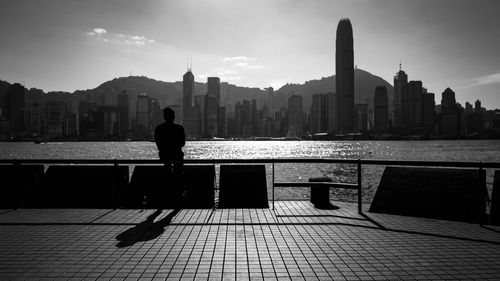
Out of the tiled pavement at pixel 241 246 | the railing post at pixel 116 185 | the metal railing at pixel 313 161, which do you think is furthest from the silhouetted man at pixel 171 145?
the railing post at pixel 116 185

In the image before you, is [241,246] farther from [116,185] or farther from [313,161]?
[116,185]

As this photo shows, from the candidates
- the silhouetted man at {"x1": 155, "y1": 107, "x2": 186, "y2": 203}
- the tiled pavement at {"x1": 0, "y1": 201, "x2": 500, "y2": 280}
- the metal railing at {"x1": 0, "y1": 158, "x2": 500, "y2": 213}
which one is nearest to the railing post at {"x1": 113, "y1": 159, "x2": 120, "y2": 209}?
the metal railing at {"x1": 0, "y1": 158, "x2": 500, "y2": 213}

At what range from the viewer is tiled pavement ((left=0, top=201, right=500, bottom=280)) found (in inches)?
224

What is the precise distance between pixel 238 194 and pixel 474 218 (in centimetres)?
589

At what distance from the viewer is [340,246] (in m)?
7.01

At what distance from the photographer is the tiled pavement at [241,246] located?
569 centimetres

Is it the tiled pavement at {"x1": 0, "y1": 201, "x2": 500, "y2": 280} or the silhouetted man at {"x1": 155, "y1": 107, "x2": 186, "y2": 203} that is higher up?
the silhouetted man at {"x1": 155, "y1": 107, "x2": 186, "y2": 203}

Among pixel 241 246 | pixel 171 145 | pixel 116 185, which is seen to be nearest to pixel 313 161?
pixel 171 145

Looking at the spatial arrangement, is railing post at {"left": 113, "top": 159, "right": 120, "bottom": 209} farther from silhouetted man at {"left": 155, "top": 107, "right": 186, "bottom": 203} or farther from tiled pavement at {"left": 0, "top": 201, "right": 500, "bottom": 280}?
silhouetted man at {"left": 155, "top": 107, "right": 186, "bottom": 203}

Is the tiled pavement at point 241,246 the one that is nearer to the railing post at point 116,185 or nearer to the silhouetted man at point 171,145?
the railing post at point 116,185

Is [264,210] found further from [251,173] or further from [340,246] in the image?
[340,246]

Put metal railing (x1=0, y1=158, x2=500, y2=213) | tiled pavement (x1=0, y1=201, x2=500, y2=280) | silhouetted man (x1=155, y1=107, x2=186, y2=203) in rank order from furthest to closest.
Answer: silhouetted man (x1=155, y1=107, x2=186, y2=203) < metal railing (x1=0, y1=158, x2=500, y2=213) < tiled pavement (x1=0, y1=201, x2=500, y2=280)

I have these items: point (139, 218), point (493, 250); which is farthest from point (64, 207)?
point (493, 250)

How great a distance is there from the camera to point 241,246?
274 inches
